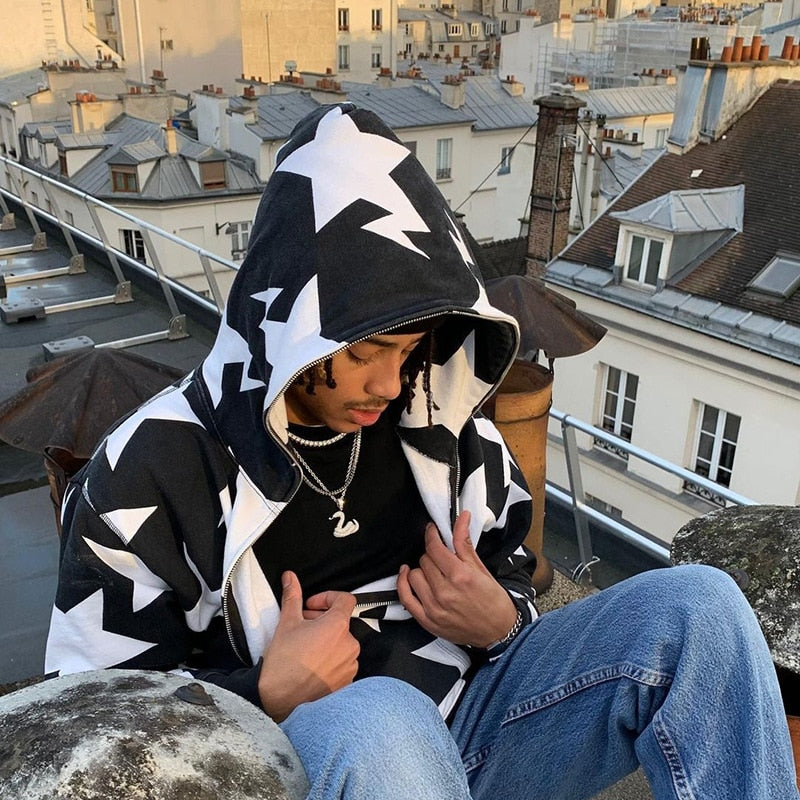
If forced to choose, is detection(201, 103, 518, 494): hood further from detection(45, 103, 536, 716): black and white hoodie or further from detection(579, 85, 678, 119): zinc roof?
detection(579, 85, 678, 119): zinc roof

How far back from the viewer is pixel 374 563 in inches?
82.0

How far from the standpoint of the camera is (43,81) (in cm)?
3050

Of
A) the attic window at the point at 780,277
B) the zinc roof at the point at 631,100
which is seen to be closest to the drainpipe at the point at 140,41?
the zinc roof at the point at 631,100

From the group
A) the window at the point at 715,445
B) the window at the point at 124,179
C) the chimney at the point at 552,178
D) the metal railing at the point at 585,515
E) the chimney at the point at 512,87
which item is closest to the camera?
the metal railing at the point at 585,515

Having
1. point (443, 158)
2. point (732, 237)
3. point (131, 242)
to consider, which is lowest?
point (131, 242)

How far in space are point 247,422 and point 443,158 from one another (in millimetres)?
28741

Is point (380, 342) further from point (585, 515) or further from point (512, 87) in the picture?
point (512, 87)

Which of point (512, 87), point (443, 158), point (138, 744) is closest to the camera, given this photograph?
point (138, 744)

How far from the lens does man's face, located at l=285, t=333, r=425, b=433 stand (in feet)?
5.73

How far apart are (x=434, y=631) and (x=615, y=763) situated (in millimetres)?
453

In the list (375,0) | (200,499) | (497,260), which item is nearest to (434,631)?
(200,499)

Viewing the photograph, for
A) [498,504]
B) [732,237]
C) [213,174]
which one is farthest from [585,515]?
[213,174]

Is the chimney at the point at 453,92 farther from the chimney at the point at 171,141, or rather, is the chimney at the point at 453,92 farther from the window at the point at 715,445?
the window at the point at 715,445

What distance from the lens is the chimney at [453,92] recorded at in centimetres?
2883
